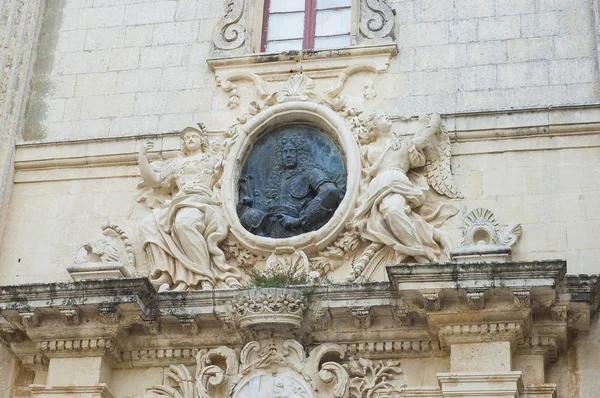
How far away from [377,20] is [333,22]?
1.71 ft

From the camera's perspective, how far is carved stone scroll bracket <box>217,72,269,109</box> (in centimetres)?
1227

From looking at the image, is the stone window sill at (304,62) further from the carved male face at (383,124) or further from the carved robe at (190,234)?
the carved robe at (190,234)

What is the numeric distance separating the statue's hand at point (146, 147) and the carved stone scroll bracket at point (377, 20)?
2.24m

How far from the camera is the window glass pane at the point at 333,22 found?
42.0 feet

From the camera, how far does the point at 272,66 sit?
12.5 meters

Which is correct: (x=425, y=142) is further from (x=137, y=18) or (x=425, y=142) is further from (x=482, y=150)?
(x=137, y=18)

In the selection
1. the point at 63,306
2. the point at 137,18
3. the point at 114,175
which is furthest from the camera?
the point at 137,18

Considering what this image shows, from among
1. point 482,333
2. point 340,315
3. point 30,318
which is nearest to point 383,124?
point 340,315

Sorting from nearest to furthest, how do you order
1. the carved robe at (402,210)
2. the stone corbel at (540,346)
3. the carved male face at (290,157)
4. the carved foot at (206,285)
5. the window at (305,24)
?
1. the stone corbel at (540,346)
2. the carved robe at (402,210)
3. the carved foot at (206,285)
4. the carved male face at (290,157)
5. the window at (305,24)

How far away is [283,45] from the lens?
12875 mm

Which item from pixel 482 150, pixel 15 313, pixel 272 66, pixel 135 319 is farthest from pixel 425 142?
pixel 15 313

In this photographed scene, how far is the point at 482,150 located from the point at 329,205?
1416 millimetres

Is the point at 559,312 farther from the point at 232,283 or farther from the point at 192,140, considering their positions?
the point at 192,140

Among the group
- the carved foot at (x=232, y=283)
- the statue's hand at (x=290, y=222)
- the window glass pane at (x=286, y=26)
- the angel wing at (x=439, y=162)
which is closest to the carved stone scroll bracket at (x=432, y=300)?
the angel wing at (x=439, y=162)
